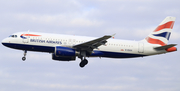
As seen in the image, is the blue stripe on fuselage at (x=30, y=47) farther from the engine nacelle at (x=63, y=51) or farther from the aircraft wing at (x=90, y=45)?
the aircraft wing at (x=90, y=45)

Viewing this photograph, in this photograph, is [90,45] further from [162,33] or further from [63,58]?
[162,33]

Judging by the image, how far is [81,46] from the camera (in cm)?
4419

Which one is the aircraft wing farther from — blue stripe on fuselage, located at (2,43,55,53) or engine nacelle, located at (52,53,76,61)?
engine nacelle, located at (52,53,76,61)

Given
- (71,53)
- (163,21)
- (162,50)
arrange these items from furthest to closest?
(163,21) → (162,50) → (71,53)

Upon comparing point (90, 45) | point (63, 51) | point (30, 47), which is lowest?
point (63, 51)

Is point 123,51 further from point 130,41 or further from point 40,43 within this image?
point 40,43

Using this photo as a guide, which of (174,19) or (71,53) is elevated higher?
(174,19)

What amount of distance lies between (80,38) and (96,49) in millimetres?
2622

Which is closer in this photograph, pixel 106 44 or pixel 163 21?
pixel 106 44

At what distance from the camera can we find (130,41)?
47812 millimetres

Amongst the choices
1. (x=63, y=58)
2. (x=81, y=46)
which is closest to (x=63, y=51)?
(x=81, y=46)

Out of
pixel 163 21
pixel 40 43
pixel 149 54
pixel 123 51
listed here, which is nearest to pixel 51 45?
pixel 40 43

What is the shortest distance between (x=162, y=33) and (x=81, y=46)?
13422 millimetres

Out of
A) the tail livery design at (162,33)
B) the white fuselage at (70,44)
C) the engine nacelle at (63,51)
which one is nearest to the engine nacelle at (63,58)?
the white fuselage at (70,44)
